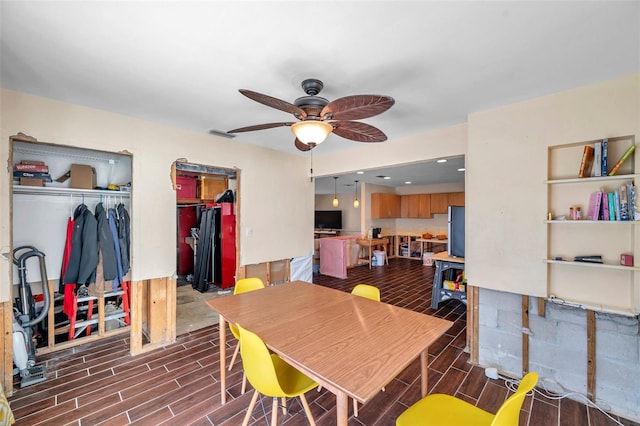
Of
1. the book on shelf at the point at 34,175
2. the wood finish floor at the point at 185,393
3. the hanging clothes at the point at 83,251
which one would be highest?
the book on shelf at the point at 34,175

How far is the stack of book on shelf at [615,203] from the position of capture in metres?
1.84

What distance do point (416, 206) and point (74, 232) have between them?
782cm

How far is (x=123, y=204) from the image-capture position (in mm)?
3049

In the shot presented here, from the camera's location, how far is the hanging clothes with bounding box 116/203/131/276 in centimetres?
287

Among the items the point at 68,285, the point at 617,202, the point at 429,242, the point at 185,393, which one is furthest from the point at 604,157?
the point at 429,242

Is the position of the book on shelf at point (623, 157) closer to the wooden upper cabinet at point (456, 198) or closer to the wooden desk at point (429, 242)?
the wooden upper cabinet at point (456, 198)

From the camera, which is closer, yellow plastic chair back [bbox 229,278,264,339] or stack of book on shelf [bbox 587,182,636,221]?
stack of book on shelf [bbox 587,182,636,221]

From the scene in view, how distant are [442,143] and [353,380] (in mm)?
2690

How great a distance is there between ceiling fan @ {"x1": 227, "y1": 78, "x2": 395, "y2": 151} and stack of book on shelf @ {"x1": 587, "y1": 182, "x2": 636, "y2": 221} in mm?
1681

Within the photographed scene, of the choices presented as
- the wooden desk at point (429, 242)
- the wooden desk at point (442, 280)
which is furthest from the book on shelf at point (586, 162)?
the wooden desk at point (429, 242)

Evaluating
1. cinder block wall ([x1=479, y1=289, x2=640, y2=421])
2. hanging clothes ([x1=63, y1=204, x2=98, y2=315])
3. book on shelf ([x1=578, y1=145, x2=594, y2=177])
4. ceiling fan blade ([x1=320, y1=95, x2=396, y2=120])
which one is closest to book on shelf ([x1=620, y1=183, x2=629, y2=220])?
book on shelf ([x1=578, y1=145, x2=594, y2=177])

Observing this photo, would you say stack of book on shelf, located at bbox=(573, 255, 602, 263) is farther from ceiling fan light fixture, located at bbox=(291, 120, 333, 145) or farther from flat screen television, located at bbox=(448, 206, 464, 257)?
ceiling fan light fixture, located at bbox=(291, 120, 333, 145)

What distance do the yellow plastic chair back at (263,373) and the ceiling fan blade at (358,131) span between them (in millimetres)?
1437

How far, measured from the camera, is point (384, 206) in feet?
26.5
